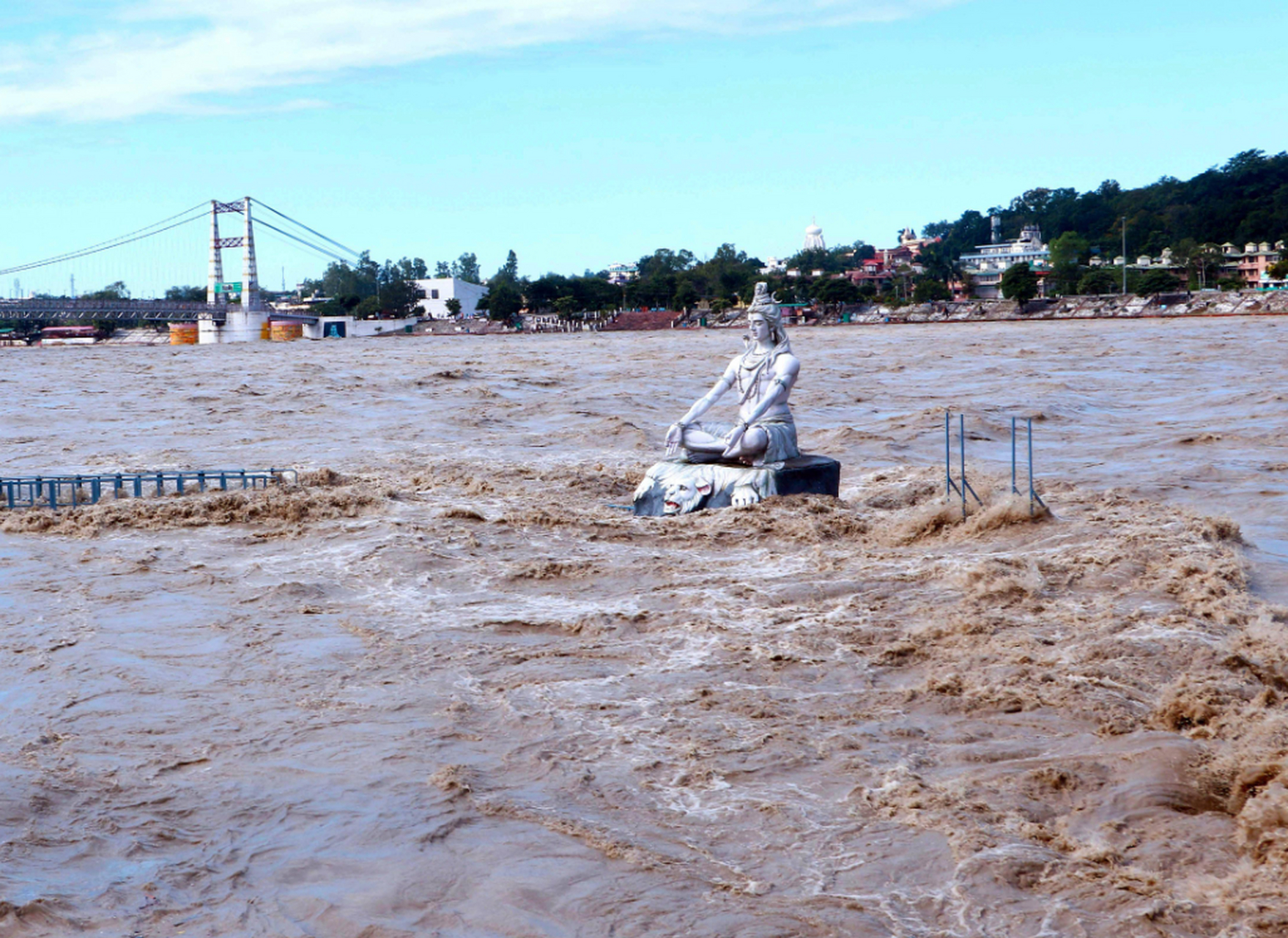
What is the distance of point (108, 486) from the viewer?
15797mm

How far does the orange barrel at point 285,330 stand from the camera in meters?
120

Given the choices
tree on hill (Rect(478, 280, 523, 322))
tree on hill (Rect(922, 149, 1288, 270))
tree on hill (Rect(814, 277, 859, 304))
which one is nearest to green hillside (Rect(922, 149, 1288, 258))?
tree on hill (Rect(922, 149, 1288, 270))

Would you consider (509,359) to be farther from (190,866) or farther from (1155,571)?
(190,866)

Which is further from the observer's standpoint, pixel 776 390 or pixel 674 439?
pixel 674 439

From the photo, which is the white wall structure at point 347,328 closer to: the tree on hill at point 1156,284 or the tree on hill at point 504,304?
the tree on hill at point 504,304

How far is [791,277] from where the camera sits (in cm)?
13462

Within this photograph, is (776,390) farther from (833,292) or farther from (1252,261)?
(1252,261)

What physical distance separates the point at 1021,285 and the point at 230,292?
261 ft

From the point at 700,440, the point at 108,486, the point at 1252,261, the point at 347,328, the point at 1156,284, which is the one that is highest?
the point at 1252,261

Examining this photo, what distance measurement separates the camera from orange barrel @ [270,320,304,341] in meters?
120

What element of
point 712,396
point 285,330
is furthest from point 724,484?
point 285,330

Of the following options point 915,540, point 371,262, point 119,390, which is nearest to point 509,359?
point 119,390

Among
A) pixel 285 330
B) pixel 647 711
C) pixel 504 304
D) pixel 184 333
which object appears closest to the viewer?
pixel 647 711

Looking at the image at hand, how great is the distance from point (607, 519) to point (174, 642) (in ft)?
16.4
